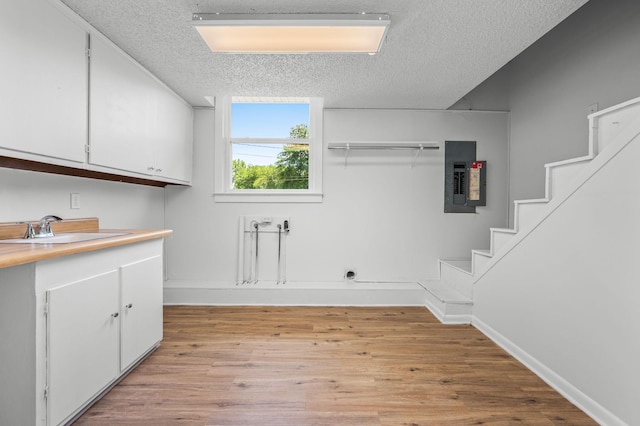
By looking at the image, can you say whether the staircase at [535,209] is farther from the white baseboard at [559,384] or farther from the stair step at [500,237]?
the white baseboard at [559,384]

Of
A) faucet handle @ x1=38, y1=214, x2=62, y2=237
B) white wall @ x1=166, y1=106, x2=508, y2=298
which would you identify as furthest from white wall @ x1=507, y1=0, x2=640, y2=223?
faucet handle @ x1=38, y1=214, x2=62, y2=237

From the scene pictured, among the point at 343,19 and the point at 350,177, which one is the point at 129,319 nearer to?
the point at 343,19

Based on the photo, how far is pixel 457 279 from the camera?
136 inches

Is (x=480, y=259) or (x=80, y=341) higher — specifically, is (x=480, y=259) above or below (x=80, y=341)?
above

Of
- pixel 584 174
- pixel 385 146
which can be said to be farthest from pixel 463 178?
pixel 584 174

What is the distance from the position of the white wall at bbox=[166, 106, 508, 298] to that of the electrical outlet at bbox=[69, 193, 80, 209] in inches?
56.5

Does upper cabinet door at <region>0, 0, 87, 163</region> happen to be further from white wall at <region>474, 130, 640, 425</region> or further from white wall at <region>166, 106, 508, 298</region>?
white wall at <region>474, 130, 640, 425</region>

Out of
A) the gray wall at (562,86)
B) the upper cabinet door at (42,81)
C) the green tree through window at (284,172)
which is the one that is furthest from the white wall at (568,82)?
the upper cabinet door at (42,81)

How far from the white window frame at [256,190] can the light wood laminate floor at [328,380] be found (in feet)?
A: 4.89

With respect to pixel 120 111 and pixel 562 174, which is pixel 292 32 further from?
pixel 562 174

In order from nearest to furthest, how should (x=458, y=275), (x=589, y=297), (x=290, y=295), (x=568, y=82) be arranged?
(x=589, y=297) < (x=568, y=82) < (x=458, y=275) < (x=290, y=295)

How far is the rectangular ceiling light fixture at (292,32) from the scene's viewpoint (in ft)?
6.45

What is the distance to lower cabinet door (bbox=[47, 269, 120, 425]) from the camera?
4.81 ft

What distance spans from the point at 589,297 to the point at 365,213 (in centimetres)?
238
